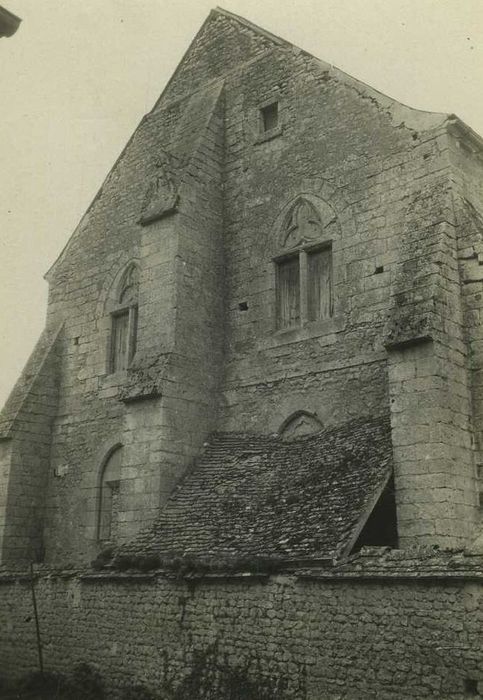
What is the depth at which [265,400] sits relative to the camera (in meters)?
12.7

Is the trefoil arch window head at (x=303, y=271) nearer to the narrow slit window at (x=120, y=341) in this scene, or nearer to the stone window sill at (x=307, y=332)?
the stone window sill at (x=307, y=332)

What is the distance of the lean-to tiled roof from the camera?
892cm

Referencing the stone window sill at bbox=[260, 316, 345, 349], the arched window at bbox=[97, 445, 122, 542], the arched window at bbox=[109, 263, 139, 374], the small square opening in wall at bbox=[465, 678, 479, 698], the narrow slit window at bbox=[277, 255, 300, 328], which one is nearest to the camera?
the small square opening in wall at bbox=[465, 678, 479, 698]

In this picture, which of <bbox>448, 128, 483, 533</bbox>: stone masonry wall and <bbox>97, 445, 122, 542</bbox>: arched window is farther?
<bbox>97, 445, 122, 542</bbox>: arched window

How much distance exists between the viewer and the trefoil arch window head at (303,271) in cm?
1267

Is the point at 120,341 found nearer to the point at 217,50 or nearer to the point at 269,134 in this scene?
the point at 269,134

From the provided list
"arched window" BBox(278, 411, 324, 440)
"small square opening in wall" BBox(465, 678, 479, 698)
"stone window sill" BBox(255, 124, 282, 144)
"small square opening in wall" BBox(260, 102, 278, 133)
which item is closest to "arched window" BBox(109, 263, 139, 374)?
"stone window sill" BBox(255, 124, 282, 144)

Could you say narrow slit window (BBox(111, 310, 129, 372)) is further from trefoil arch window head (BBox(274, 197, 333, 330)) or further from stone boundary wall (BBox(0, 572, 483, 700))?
stone boundary wall (BBox(0, 572, 483, 700))

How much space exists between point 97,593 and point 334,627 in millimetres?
4150

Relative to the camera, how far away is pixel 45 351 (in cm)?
1656

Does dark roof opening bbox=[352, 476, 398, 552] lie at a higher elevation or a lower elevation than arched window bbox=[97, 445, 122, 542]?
lower

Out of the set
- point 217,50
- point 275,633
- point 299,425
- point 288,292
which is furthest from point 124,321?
point 275,633

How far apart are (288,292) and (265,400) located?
1936 millimetres

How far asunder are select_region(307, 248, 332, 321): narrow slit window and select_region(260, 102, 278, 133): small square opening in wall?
2.98m
